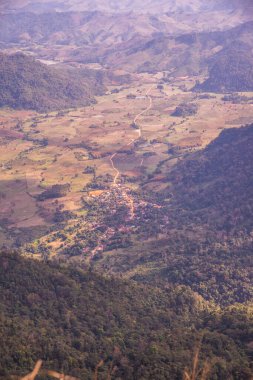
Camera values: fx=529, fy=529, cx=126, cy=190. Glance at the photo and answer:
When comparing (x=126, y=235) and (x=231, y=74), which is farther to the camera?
(x=231, y=74)

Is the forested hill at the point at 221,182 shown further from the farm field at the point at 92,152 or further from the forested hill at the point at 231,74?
the forested hill at the point at 231,74

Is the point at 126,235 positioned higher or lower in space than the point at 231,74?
higher

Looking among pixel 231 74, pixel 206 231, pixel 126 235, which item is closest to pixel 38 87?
pixel 231 74

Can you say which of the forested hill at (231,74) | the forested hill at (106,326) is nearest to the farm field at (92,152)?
the forested hill at (231,74)

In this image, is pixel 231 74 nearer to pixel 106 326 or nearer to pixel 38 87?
pixel 38 87

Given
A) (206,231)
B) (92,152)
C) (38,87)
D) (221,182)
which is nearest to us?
(206,231)

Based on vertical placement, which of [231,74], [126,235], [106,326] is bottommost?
[231,74]
